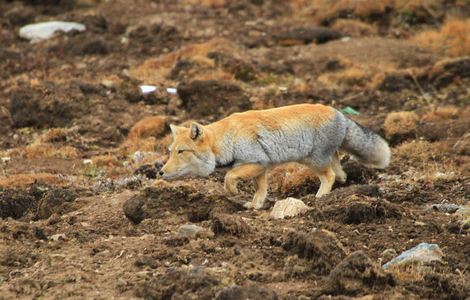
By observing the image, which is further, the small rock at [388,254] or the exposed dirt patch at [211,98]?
the exposed dirt patch at [211,98]

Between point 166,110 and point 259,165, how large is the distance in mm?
9470

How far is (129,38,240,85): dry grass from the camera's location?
23281mm

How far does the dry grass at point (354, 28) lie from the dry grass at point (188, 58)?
167 inches

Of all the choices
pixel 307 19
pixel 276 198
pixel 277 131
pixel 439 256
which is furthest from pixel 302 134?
pixel 307 19

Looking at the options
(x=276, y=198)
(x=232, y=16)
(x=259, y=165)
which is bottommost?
(x=232, y=16)

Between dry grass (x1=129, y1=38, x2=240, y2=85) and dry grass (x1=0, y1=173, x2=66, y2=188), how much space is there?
8.59 m

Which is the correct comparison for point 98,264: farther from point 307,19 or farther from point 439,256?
point 307,19

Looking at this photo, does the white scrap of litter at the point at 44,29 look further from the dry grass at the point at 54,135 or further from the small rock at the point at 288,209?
the small rock at the point at 288,209

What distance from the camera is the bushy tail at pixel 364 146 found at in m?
12.8

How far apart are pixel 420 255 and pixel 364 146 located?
404 centimetres

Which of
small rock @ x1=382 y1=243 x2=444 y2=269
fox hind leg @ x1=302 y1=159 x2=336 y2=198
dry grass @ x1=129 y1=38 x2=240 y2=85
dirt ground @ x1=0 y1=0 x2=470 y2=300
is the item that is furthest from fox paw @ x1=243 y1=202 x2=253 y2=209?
dry grass @ x1=129 y1=38 x2=240 y2=85

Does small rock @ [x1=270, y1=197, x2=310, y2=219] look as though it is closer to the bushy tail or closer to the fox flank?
the fox flank

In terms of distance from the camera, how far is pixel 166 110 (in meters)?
20.9

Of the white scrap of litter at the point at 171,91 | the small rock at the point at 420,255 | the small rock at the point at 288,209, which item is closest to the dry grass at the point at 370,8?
the white scrap of litter at the point at 171,91
